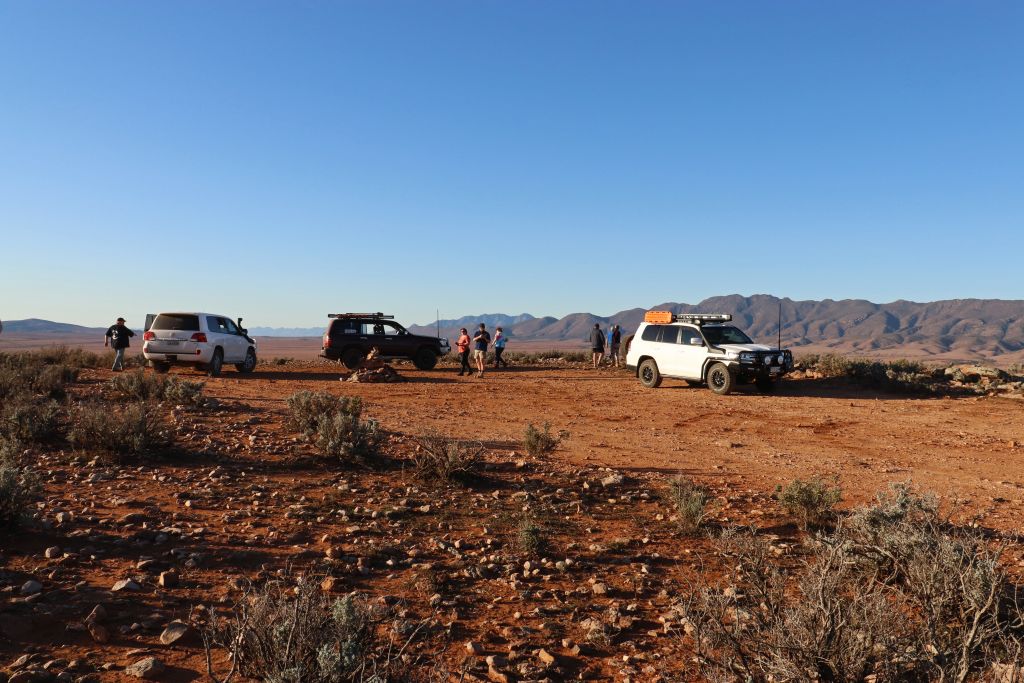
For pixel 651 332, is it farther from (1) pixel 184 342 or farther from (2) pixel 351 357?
(1) pixel 184 342

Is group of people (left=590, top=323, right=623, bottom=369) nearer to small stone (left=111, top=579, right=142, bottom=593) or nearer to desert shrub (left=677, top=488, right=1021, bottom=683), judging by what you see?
desert shrub (left=677, top=488, right=1021, bottom=683)

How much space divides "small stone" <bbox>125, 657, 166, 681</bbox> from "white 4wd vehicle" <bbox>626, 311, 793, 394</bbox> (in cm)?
1480

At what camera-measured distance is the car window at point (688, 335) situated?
57.4 ft

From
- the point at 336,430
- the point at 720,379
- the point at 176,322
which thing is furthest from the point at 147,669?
the point at 176,322

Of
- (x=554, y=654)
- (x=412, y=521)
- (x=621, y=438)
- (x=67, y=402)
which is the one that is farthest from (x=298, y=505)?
(x=67, y=402)

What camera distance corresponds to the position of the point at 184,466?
7.69 metres

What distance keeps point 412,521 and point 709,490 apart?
10.8 feet

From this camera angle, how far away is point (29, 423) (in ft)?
27.3

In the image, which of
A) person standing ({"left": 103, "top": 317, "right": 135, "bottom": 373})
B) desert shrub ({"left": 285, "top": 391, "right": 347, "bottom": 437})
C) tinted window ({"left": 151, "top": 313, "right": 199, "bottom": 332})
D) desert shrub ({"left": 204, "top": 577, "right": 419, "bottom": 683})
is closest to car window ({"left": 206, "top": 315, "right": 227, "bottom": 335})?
tinted window ({"left": 151, "top": 313, "right": 199, "bottom": 332})

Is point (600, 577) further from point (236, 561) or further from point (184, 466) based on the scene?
point (184, 466)

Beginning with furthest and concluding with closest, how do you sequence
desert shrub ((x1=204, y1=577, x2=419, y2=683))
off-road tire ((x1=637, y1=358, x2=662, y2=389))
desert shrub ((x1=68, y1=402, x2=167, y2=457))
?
off-road tire ((x1=637, y1=358, x2=662, y2=389))
desert shrub ((x1=68, y1=402, x2=167, y2=457))
desert shrub ((x1=204, y1=577, x2=419, y2=683))

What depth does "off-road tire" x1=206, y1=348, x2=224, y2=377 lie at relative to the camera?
62.9 ft

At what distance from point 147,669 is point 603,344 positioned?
22.4m

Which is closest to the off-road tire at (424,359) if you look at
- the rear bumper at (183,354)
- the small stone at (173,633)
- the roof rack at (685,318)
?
the rear bumper at (183,354)
